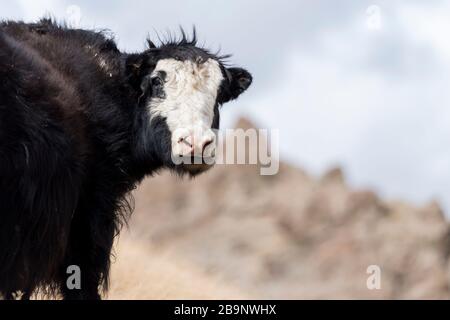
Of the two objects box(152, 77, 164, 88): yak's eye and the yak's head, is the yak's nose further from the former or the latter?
box(152, 77, 164, 88): yak's eye

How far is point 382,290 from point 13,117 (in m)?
23.5

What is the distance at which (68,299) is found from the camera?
29.5 feet

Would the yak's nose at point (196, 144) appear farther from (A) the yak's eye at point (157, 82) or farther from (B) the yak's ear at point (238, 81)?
(B) the yak's ear at point (238, 81)

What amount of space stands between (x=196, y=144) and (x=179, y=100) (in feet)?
2.06

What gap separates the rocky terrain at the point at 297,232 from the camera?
101 ft

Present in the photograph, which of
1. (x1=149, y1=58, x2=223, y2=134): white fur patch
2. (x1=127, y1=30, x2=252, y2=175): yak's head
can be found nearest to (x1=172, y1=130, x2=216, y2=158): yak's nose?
(x1=127, y1=30, x2=252, y2=175): yak's head

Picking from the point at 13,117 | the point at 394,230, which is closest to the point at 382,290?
the point at 394,230

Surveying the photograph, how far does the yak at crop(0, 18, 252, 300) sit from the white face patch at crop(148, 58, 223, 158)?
1 cm

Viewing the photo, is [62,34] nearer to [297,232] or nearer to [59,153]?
[59,153]

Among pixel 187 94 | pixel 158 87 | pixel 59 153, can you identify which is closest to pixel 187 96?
pixel 187 94

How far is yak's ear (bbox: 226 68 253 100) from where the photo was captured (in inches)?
385

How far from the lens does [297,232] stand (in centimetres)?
3362

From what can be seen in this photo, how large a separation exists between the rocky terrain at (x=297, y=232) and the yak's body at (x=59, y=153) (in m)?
19.9
